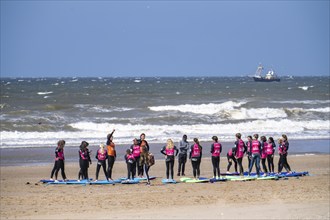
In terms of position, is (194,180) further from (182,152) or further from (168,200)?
(168,200)

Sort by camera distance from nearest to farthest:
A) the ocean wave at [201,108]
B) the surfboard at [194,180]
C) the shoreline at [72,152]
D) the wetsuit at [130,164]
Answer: the surfboard at [194,180] → the wetsuit at [130,164] → the shoreline at [72,152] → the ocean wave at [201,108]

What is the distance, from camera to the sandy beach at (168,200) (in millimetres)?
14422

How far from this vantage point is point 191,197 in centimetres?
1655

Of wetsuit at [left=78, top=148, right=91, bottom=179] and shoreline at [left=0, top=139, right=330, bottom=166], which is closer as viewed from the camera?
wetsuit at [left=78, top=148, right=91, bottom=179]

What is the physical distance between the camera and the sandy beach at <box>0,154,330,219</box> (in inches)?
568

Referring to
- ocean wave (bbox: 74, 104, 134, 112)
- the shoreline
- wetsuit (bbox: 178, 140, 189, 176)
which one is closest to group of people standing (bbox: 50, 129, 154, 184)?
wetsuit (bbox: 178, 140, 189, 176)

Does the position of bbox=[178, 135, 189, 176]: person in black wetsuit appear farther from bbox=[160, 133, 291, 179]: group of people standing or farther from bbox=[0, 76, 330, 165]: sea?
bbox=[0, 76, 330, 165]: sea

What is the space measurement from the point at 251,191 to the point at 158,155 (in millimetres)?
9513

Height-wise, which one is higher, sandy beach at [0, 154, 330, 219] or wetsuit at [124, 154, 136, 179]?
wetsuit at [124, 154, 136, 179]

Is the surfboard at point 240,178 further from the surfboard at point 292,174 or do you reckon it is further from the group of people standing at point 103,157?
the group of people standing at point 103,157

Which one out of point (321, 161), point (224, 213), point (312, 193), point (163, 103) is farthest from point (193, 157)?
point (163, 103)

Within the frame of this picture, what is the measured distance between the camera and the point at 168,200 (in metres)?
16.1

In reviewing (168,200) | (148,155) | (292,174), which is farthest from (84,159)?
(292,174)

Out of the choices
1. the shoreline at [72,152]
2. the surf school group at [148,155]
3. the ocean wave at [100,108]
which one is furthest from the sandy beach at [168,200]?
the ocean wave at [100,108]
